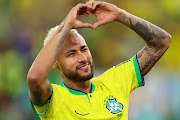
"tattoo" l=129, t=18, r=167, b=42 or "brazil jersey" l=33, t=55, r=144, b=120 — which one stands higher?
"tattoo" l=129, t=18, r=167, b=42

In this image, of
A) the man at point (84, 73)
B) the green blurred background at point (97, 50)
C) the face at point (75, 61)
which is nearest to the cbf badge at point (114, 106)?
the man at point (84, 73)

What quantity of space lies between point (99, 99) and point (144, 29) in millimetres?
761

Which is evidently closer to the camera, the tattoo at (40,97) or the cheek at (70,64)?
the tattoo at (40,97)

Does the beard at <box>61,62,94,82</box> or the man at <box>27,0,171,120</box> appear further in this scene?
the beard at <box>61,62,94,82</box>

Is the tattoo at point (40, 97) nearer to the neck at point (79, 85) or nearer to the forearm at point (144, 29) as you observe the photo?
the neck at point (79, 85)


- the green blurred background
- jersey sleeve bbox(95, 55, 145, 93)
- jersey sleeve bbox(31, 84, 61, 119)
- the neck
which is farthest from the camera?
the green blurred background

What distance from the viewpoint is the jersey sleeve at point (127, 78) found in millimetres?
2874

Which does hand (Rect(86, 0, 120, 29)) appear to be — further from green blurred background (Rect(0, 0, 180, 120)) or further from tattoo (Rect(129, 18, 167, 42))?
green blurred background (Rect(0, 0, 180, 120))

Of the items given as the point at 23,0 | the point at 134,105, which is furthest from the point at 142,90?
the point at 23,0

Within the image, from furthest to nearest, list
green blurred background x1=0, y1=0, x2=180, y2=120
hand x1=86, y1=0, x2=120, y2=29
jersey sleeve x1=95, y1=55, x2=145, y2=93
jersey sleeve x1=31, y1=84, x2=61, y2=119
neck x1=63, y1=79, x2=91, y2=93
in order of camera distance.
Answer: green blurred background x1=0, y1=0, x2=180, y2=120 → jersey sleeve x1=95, y1=55, x2=145, y2=93 → neck x1=63, y1=79, x2=91, y2=93 → hand x1=86, y1=0, x2=120, y2=29 → jersey sleeve x1=31, y1=84, x2=61, y2=119

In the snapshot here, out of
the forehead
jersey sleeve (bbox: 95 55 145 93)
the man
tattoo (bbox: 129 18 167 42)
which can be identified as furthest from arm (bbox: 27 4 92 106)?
jersey sleeve (bbox: 95 55 145 93)

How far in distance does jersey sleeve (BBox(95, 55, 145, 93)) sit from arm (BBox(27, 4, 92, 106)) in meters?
0.73

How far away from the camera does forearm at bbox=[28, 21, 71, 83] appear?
87.4 inches

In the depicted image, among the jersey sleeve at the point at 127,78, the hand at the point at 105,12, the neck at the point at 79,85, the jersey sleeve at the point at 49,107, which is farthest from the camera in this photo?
the jersey sleeve at the point at 127,78
